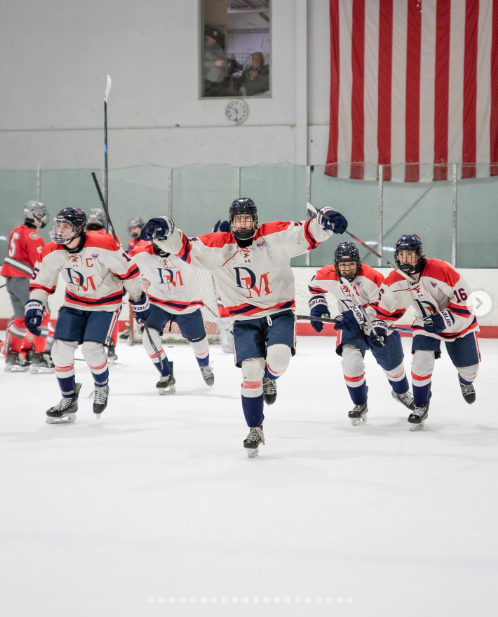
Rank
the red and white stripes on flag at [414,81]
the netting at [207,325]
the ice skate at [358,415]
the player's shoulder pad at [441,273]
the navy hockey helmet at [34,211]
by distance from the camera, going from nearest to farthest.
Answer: the player's shoulder pad at [441,273] < the ice skate at [358,415] < the navy hockey helmet at [34,211] < the netting at [207,325] < the red and white stripes on flag at [414,81]

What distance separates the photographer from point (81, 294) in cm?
428

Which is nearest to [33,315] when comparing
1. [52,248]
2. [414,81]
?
[52,248]

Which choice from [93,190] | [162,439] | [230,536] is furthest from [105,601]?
[93,190]

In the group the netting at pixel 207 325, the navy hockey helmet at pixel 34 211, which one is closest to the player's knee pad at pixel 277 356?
the navy hockey helmet at pixel 34 211

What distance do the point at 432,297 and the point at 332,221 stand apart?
3.34 ft

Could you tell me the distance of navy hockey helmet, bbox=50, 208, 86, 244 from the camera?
→ 4094mm

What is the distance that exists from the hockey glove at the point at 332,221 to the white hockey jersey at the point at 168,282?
7.56ft

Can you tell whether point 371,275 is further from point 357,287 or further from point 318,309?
point 318,309

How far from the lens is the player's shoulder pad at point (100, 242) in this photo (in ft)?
13.8

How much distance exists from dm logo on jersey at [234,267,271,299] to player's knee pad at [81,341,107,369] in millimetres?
1103

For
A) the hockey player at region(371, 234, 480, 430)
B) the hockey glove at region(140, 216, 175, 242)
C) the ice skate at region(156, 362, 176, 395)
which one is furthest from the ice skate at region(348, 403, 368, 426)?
the ice skate at region(156, 362, 176, 395)

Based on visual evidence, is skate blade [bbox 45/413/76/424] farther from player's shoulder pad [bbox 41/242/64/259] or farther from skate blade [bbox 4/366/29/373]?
skate blade [bbox 4/366/29/373]

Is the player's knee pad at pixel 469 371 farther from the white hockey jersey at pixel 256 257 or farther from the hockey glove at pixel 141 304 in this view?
the hockey glove at pixel 141 304

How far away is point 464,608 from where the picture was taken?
5.90ft
